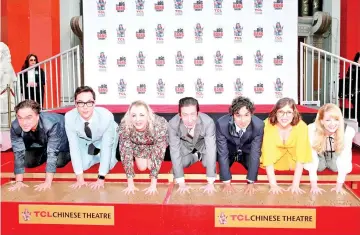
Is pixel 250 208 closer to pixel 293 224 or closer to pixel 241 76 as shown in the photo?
pixel 293 224

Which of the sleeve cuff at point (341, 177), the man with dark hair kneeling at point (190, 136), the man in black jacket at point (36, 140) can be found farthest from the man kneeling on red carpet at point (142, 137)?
the sleeve cuff at point (341, 177)

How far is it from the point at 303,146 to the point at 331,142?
26cm

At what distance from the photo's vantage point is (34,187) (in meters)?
3.01

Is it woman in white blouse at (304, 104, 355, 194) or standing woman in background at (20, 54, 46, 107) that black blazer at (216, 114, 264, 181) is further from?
standing woman in background at (20, 54, 46, 107)

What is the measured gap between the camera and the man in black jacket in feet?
9.99

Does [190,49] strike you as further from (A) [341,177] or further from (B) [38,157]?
(A) [341,177]

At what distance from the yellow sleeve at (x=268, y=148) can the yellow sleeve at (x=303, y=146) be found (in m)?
0.18

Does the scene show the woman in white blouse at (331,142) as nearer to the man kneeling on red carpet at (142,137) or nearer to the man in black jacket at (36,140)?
the man kneeling on red carpet at (142,137)

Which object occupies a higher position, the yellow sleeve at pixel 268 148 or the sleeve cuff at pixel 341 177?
the yellow sleeve at pixel 268 148

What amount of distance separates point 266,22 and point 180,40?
1383mm

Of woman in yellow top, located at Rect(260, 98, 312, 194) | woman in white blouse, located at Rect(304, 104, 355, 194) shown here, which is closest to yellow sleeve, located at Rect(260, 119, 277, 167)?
woman in yellow top, located at Rect(260, 98, 312, 194)

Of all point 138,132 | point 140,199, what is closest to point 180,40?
point 138,132

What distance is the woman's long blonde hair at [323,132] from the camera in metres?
2.93

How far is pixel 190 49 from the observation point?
6.41 meters
